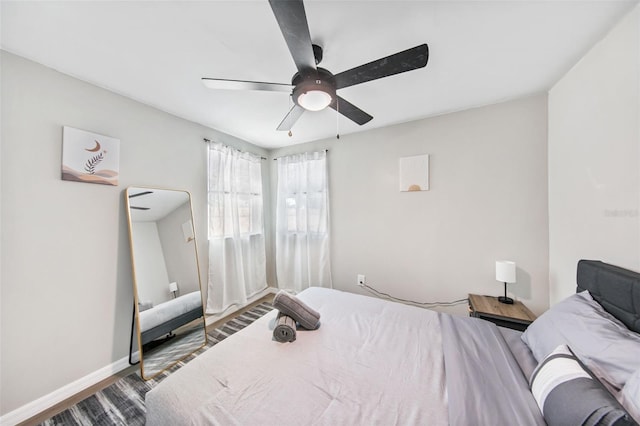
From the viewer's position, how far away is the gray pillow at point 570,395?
697mm

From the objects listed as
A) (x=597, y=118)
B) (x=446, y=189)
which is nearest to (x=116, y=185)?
(x=446, y=189)

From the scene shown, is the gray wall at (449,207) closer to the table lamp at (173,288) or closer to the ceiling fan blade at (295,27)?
the ceiling fan blade at (295,27)

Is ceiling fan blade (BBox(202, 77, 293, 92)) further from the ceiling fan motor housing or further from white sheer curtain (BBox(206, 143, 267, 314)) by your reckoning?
white sheer curtain (BBox(206, 143, 267, 314))

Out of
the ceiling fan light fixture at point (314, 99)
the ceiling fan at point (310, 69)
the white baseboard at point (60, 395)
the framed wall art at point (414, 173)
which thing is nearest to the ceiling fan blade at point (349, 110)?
the ceiling fan at point (310, 69)

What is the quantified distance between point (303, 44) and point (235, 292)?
298 centimetres

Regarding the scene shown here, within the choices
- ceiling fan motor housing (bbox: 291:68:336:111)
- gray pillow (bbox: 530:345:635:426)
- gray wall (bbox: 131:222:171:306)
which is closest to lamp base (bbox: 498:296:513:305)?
gray pillow (bbox: 530:345:635:426)

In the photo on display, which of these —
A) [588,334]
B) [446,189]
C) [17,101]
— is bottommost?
[588,334]

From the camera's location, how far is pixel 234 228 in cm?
297

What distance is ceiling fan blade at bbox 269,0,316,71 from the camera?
0.83 metres

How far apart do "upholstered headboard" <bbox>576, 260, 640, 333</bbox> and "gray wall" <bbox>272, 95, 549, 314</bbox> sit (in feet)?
2.57

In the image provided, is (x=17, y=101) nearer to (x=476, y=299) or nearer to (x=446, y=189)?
(x=446, y=189)

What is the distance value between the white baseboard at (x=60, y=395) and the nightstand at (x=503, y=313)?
129 inches

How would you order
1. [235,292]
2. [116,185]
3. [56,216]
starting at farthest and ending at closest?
[235,292] → [116,185] → [56,216]

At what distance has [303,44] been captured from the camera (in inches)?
41.2
